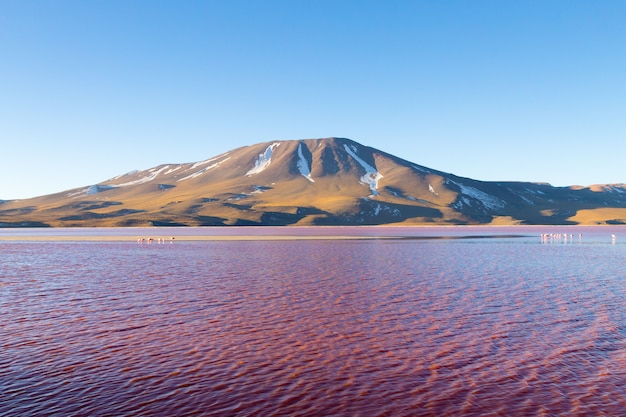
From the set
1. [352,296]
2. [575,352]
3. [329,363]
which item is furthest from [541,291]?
[329,363]

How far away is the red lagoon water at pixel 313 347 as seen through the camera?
1510cm

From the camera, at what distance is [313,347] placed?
70.0 ft

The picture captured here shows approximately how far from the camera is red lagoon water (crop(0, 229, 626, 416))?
15102 millimetres

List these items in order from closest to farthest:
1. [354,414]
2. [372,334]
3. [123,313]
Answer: [354,414]
[372,334]
[123,313]

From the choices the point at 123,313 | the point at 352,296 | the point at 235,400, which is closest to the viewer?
the point at 235,400

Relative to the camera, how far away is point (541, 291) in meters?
36.3

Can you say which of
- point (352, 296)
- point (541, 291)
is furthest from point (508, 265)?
point (352, 296)

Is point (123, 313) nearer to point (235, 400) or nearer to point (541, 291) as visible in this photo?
point (235, 400)

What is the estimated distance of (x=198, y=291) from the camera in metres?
36.6

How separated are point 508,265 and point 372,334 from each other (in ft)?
119

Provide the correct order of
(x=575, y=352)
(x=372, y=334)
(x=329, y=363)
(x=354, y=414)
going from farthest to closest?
(x=372, y=334), (x=575, y=352), (x=329, y=363), (x=354, y=414)

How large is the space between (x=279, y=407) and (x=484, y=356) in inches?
360

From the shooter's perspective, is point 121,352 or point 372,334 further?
point 372,334

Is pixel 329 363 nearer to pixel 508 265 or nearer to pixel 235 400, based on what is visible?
pixel 235 400
